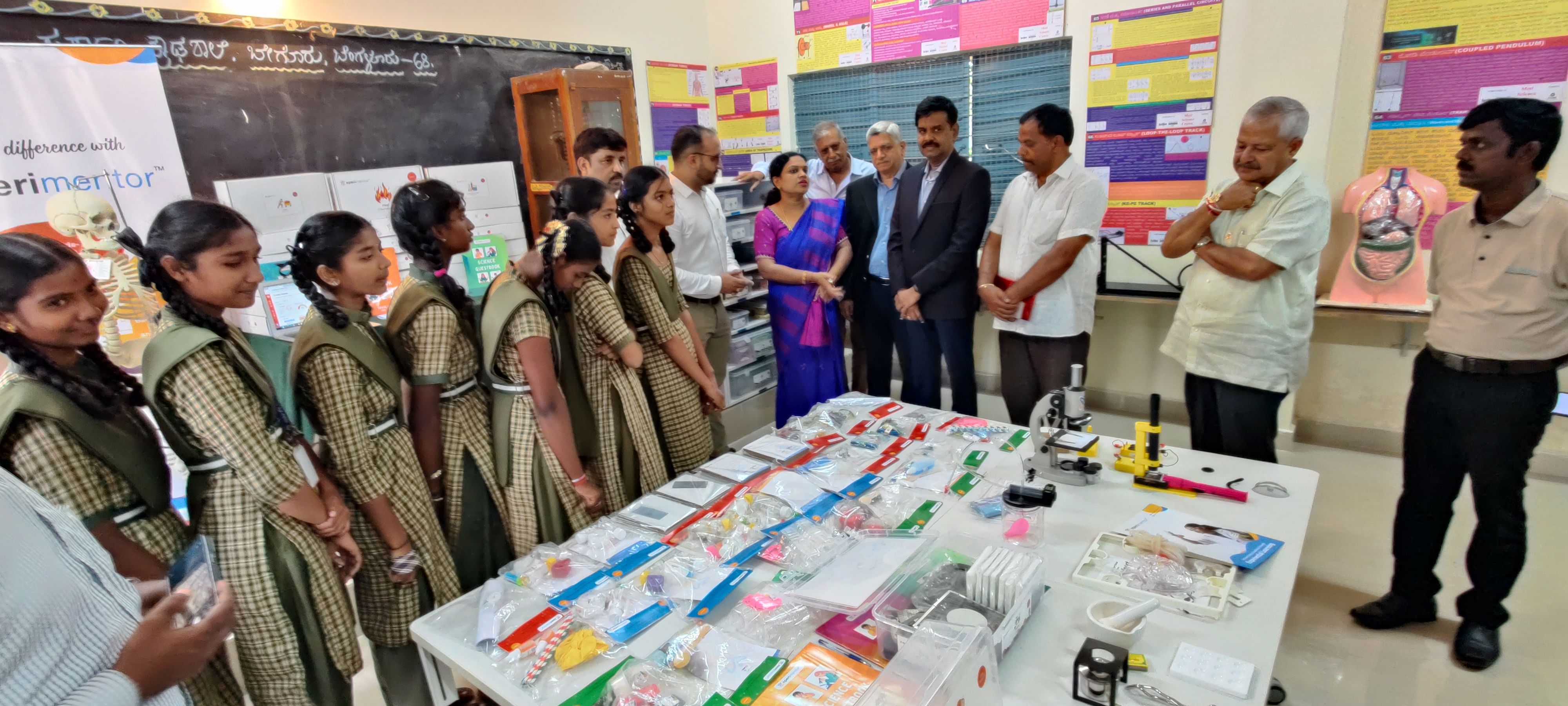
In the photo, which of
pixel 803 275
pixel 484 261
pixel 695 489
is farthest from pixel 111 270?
pixel 803 275

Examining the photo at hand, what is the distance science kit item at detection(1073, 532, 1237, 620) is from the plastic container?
0.14 m

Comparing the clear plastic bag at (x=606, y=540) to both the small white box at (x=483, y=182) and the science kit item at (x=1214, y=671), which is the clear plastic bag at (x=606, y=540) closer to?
the science kit item at (x=1214, y=671)

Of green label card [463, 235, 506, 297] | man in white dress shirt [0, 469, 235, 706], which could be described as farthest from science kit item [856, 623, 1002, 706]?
green label card [463, 235, 506, 297]

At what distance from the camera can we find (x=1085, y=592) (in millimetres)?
1345

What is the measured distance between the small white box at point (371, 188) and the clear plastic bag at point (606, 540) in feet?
6.03

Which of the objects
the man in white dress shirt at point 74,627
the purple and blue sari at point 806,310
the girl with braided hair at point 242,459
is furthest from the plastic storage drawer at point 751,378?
the man in white dress shirt at point 74,627

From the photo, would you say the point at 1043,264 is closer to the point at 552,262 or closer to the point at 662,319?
the point at 662,319

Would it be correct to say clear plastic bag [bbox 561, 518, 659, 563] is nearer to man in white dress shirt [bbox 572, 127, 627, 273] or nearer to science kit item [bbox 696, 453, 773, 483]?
science kit item [bbox 696, 453, 773, 483]

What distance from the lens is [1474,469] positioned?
6.10 feet

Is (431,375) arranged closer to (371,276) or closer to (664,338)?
(371,276)

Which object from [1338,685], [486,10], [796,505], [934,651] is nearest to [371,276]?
[796,505]

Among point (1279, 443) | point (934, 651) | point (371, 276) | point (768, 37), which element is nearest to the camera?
point (934, 651)

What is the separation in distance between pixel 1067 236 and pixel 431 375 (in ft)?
6.96

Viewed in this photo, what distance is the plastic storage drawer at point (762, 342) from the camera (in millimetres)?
4117
